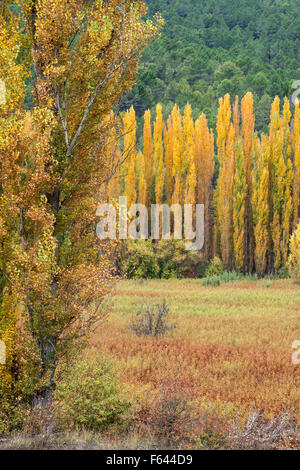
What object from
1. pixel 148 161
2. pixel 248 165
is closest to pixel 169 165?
pixel 148 161

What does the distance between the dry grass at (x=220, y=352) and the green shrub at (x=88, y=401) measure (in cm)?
37

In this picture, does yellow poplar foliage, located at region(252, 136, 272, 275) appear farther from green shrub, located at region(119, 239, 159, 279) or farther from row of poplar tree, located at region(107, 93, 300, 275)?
green shrub, located at region(119, 239, 159, 279)

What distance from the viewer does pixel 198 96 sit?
193 feet

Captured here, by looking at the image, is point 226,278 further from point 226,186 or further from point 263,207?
point 226,186

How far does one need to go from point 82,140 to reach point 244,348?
676cm

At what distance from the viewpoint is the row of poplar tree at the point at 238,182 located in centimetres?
3155

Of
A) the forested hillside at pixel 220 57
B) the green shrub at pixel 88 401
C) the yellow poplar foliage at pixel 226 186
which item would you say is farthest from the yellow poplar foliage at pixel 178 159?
the green shrub at pixel 88 401

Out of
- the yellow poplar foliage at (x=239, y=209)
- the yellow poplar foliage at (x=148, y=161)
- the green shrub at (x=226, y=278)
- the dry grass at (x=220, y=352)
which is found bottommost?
the green shrub at (x=226, y=278)

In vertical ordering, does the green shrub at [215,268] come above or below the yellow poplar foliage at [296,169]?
below

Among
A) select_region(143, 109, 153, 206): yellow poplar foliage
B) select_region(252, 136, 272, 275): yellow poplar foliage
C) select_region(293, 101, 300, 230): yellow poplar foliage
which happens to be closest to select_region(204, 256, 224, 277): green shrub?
select_region(252, 136, 272, 275): yellow poplar foliage

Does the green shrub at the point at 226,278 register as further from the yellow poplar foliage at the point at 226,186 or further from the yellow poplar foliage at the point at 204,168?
the yellow poplar foliage at the point at 204,168

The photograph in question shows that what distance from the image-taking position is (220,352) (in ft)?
36.0

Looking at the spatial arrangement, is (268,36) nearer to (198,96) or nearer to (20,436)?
(198,96)

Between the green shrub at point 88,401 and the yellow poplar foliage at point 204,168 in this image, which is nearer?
the green shrub at point 88,401
